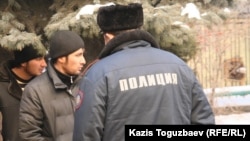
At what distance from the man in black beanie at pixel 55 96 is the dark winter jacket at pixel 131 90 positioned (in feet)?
2.69

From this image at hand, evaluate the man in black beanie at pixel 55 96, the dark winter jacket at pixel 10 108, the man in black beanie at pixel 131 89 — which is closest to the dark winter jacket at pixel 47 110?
the man in black beanie at pixel 55 96

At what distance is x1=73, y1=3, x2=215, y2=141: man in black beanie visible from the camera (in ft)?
7.33

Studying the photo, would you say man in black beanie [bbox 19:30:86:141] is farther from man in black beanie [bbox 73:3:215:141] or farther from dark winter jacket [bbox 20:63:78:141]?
man in black beanie [bbox 73:3:215:141]

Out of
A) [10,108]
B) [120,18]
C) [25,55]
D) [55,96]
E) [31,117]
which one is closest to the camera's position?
[120,18]

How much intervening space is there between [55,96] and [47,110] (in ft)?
0.41

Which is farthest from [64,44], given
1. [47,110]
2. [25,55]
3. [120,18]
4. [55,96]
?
[120,18]

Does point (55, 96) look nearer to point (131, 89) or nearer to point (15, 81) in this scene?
point (15, 81)

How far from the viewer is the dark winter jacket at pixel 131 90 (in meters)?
2.23

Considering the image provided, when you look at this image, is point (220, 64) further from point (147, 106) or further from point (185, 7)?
point (147, 106)

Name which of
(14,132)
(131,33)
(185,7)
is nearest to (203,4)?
(185,7)

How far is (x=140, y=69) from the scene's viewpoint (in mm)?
2275

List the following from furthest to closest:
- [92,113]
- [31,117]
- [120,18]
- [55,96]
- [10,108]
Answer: [10,108], [55,96], [31,117], [120,18], [92,113]

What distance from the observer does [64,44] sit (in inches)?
127

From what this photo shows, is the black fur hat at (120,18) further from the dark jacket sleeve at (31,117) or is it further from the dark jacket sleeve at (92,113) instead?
the dark jacket sleeve at (31,117)
